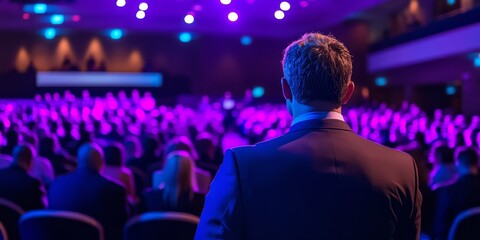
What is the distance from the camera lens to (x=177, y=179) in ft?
13.6

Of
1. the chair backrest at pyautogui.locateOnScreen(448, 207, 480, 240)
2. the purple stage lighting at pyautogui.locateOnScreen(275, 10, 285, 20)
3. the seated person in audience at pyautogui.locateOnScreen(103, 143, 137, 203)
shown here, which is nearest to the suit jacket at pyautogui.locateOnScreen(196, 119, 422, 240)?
the chair backrest at pyautogui.locateOnScreen(448, 207, 480, 240)

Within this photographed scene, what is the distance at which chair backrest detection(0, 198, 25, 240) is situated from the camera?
402 cm

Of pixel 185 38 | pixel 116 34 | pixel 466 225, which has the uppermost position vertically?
pixel 116 34

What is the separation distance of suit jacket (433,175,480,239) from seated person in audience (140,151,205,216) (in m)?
2.22

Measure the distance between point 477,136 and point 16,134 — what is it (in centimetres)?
743

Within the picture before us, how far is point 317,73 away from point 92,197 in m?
3.14

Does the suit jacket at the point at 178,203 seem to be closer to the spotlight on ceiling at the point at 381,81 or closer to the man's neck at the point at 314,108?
the man's neck at the point at 314,108

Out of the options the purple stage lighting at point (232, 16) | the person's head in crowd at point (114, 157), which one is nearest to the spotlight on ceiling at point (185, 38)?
the person's head in crowd at point (114, 157)

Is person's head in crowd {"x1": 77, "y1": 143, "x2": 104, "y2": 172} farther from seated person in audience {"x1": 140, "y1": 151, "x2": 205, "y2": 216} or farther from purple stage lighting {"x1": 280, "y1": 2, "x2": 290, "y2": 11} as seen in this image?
purple stage lighting {"x1": 280, "y1": 2, "x2": 290, "y2": 11}

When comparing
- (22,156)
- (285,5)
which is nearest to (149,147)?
(22,156)

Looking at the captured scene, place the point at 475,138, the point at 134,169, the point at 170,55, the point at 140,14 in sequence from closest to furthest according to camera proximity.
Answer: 1. the point at 140,14
2. the point at 134,169
3. the point at 475,138
4. the point at 170,55

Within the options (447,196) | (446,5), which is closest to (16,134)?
(447,196)

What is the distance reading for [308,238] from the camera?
147cm

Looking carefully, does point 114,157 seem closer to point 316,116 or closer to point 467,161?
point 467,161
